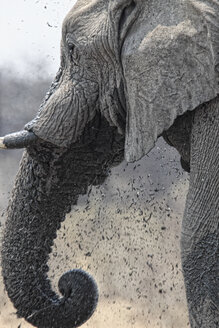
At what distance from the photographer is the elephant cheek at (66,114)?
10.5 feet

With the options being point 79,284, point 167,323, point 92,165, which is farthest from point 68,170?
point 167,323

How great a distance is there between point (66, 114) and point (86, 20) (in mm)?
264

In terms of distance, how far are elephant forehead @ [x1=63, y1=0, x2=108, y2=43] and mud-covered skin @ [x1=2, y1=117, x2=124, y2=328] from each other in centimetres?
31

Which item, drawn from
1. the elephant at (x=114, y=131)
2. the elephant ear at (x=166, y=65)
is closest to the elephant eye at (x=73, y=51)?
the elephant at (x=114, y=131)

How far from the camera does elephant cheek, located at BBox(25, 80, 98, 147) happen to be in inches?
126

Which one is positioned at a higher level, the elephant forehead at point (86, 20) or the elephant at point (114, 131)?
the elephant forehead at point (86, 20)

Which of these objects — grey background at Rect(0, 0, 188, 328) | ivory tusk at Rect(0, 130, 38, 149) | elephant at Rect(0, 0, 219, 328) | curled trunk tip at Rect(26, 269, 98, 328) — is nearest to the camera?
elephant at Rect(0, 0, 219, 328)

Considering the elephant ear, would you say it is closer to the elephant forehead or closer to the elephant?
the elephant

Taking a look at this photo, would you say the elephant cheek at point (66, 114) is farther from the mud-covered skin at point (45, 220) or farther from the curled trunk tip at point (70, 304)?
the curled trunk tip at point (70, 304)

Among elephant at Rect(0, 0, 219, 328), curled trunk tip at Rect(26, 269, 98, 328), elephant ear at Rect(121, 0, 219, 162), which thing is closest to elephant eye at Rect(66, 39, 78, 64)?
elephant at Rect(0, 0, 219, 328)

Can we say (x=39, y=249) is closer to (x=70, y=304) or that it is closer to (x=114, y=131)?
(x=70, y=304)

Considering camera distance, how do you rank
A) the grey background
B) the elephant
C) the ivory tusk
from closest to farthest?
the elephant
the ivory tusk
the grey background

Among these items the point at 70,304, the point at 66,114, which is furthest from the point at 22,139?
the point at 70,304

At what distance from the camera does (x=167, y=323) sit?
6.59 meters
